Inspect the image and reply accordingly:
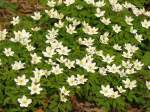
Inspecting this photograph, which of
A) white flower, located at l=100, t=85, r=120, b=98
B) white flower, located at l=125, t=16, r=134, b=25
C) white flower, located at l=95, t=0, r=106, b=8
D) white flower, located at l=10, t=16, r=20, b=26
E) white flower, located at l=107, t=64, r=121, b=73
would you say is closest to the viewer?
white flower, located at l=100, t=85, r=120, b=98

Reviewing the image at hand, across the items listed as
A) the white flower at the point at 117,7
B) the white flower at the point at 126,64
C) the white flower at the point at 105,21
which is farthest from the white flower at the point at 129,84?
the white flower at the point at 117,7

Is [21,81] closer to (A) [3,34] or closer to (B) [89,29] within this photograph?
(A) [3,34]

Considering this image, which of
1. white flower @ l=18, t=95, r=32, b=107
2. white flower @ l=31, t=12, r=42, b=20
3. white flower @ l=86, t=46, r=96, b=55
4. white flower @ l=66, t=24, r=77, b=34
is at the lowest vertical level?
white flower @ l=18, t=95, r=32, b=107

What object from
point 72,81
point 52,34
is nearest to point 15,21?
point 52,34

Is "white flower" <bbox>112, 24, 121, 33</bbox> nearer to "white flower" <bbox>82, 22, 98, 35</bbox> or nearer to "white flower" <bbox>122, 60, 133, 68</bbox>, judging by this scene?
"white flower" <bbox>82, 22, 98, 35</bbox>

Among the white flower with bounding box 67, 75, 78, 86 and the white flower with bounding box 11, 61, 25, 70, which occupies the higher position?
the white flower with bounding box 11, 61, 25, 70

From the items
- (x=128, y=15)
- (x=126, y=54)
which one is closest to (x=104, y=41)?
(x=126, y=54)

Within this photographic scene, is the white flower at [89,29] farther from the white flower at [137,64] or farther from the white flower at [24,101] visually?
the white flower at [24,101]

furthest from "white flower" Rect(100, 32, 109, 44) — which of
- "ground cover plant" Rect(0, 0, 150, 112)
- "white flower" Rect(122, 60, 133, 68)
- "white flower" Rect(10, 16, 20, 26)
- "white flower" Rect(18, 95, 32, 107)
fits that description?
"white flower" Rect(18, 95, 32, 107)

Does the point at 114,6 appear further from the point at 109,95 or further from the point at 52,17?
the point at 109,95

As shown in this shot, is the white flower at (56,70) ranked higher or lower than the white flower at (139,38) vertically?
lower
